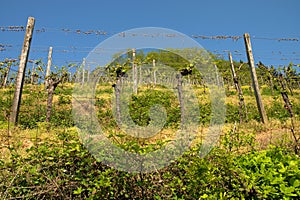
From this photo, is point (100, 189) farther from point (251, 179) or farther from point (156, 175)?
point (251, 179)

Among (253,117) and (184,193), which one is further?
(253,117)

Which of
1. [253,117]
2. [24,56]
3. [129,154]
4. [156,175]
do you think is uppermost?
[24,56]

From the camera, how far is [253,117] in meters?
12.2

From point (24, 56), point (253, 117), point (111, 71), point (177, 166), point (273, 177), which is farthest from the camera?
point (253, 117)

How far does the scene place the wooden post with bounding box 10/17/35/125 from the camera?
7.26 metres

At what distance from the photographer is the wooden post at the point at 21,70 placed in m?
7.26

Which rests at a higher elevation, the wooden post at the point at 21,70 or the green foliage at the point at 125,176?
the wooden post at the point at 21,70

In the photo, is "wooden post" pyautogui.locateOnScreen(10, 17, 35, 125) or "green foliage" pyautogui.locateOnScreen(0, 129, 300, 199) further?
"wooden post" pyautogui.locateOnScreen(10, 17, 35, 125)

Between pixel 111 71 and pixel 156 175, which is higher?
pixel 111 71

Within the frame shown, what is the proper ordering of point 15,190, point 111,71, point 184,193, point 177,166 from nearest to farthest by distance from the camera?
point 15,190
point 184,193
point 177,166
point 111,71

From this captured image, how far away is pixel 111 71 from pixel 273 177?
26.3ft

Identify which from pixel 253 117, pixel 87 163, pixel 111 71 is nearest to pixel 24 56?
pixel 111 71

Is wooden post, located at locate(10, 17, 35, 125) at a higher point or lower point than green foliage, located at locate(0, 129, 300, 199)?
higher

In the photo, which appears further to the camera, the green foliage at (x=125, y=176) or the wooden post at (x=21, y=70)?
the wooden post at (x=21, y=70)
